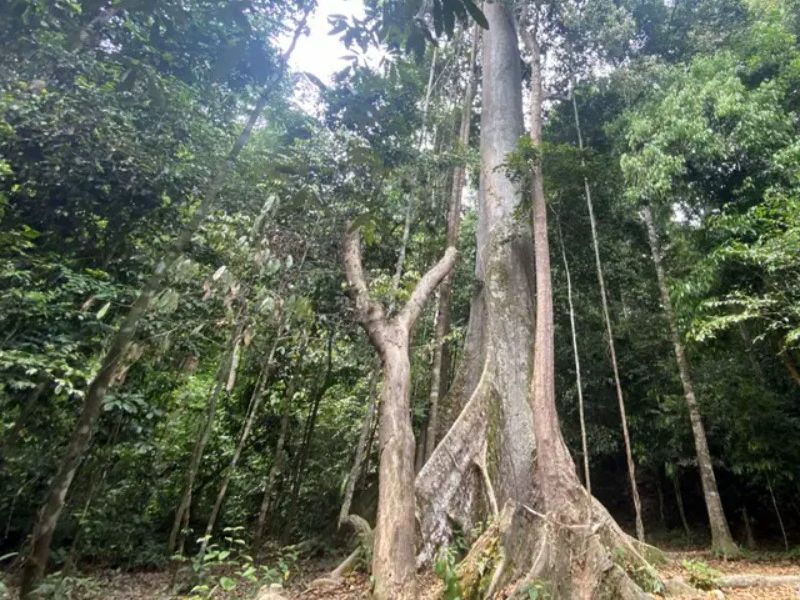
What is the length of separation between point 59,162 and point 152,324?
1929mm

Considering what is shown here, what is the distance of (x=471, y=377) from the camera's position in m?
6.05

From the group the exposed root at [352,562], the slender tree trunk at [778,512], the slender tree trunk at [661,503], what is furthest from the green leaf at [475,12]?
the slender tree trunk at [661,503]

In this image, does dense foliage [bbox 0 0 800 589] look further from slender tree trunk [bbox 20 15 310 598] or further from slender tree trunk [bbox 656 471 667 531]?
slender tree trunk [bbox 20 15 310 598]

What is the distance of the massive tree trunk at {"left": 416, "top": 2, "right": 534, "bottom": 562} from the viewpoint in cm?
468

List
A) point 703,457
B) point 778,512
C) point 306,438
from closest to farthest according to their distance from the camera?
point 703,457, point 306,438, point 778,512

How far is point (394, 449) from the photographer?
3887 mm

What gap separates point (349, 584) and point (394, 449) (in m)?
1.77

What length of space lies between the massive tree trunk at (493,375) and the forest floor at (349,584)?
80 cm

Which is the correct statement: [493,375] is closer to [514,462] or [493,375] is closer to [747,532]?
[514,462]

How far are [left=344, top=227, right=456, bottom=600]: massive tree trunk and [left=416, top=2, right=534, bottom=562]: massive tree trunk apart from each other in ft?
2.82

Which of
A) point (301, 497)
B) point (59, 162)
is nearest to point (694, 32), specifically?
point (59, 162)

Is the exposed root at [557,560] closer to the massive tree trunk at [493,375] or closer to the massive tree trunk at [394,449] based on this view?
the massive tree trunk at [493,375]

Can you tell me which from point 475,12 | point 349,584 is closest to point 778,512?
point 349,584

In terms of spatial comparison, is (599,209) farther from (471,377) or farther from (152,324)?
(152,324)
